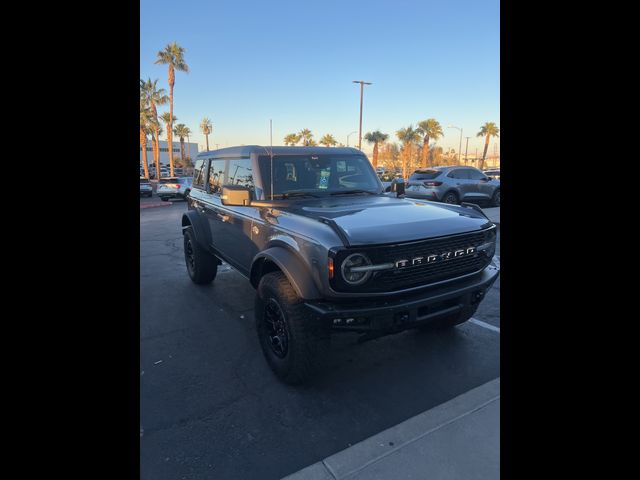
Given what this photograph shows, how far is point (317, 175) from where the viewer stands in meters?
4.12

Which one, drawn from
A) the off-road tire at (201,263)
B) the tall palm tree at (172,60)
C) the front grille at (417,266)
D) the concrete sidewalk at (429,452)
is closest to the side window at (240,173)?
the off-road tire at (201,263)

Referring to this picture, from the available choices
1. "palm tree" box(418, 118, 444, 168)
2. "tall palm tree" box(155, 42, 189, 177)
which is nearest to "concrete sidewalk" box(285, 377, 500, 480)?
"tall palm tree" box(155, 42, 189, 177)

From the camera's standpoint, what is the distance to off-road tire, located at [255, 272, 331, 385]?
278 centimetres

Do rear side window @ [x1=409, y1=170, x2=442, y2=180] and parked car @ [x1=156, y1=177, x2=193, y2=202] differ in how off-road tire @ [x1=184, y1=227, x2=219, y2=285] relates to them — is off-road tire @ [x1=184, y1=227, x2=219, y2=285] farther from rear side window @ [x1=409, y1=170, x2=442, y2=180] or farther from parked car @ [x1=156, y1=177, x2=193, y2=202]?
parked car @ [x1=156, y1=177, x2=193, y2=202]

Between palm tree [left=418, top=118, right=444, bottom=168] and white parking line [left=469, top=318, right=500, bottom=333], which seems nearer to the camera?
white parking line [left=469, top=318, right=500, bottom=333]

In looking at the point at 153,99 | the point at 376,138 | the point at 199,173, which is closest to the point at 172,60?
the point at 153,99

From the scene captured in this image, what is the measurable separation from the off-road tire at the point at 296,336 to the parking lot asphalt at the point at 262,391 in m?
0.19

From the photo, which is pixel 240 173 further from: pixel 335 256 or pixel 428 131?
pixel 428 131

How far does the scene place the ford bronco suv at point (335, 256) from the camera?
2.60 meters

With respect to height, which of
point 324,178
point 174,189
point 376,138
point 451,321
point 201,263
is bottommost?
point 451,321

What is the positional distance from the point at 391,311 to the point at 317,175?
6.59ft
